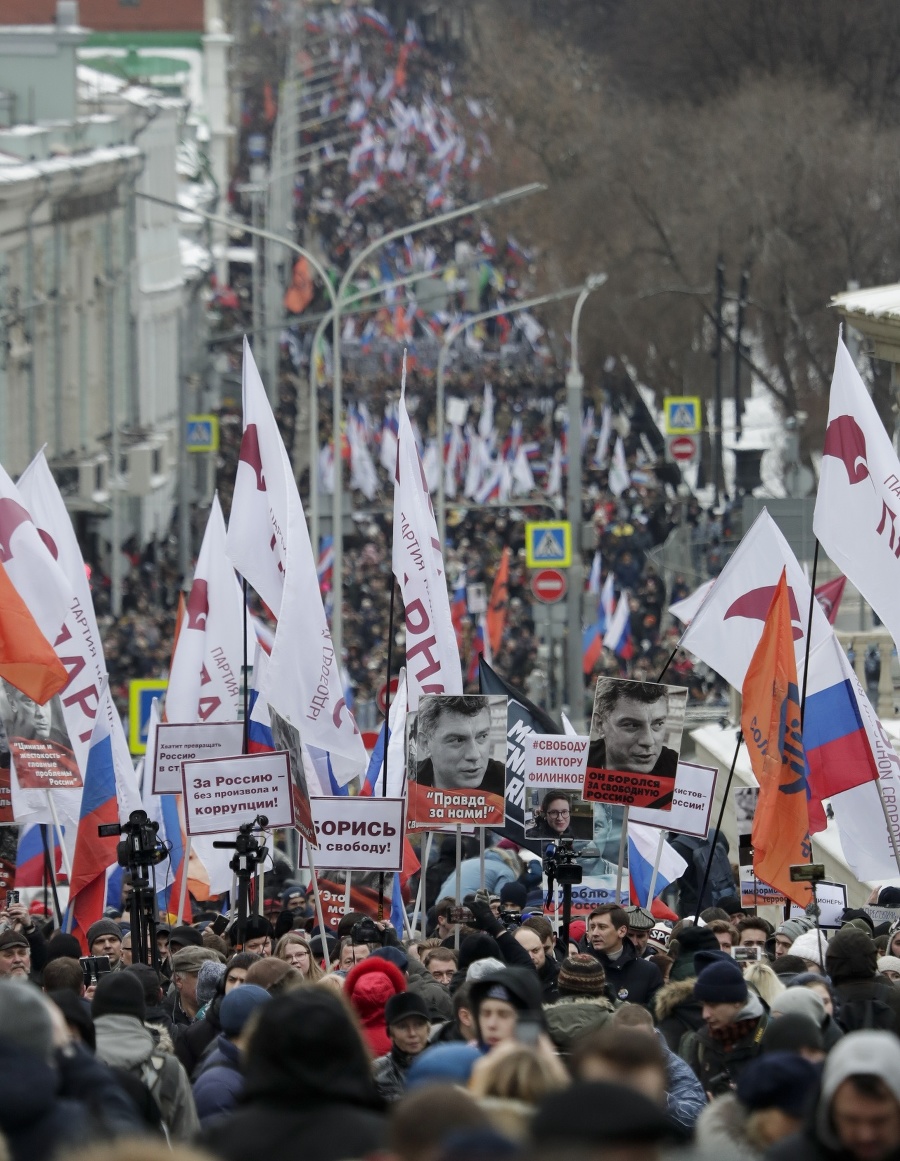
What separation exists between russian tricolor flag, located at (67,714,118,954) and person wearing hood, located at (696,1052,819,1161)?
705 centimetres

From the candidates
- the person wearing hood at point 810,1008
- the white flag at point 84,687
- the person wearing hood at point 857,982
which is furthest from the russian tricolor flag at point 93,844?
the person wearing hood at point 810,1008

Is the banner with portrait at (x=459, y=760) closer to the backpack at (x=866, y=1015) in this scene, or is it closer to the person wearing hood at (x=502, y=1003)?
the backpack at (x=866, y=1015)

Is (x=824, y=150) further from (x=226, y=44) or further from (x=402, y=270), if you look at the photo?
(x=226, y=44)

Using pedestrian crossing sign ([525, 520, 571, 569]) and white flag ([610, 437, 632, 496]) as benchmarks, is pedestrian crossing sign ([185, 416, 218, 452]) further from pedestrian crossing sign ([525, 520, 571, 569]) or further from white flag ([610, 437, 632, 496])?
pedestrian crossing sign ([525, 520, 571, 569])

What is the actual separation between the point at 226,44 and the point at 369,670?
233 feet

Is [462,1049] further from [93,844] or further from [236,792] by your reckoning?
[93,844]

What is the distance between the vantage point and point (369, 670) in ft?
109

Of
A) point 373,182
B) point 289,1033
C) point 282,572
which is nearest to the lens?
point 289,1033

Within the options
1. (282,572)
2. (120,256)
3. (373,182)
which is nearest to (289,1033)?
(282,572)

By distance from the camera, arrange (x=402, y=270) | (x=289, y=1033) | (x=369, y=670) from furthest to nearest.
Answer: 1. (x=402, y=270)
2. (x=369, y=670)
3. (x=289, y=1033)

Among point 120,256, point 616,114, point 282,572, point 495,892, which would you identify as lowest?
point 495,892

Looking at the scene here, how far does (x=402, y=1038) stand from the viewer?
7910 millimetres

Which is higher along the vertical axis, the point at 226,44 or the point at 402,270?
the point at 226,44

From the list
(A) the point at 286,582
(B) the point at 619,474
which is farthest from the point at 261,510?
(B) the point at 619,474
